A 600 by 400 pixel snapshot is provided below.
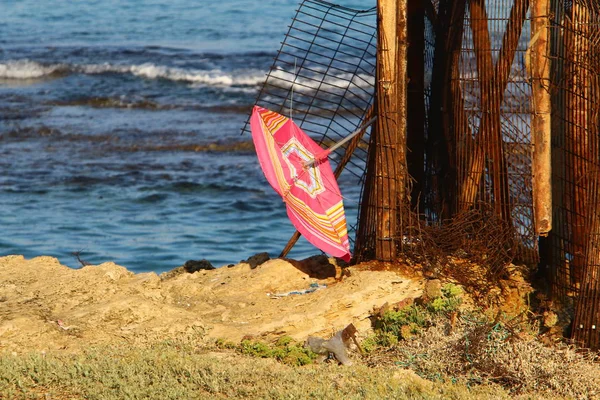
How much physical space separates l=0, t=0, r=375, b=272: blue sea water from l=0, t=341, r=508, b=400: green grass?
15.2 ft

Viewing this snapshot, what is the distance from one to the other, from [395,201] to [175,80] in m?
15.7

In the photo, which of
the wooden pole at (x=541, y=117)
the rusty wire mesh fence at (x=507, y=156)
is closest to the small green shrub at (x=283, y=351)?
the rusty wire mesh fence at (x=507, y=156)

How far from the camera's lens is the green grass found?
15.3 ft

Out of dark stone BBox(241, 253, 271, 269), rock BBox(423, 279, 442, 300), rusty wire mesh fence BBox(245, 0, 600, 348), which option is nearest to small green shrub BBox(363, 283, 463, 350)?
rock BBox(423, 279, 442, 300)

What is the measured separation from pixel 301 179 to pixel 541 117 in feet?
5.47

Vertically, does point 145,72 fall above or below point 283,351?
above

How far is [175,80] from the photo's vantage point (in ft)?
69.3

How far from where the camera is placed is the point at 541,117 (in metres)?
5.59

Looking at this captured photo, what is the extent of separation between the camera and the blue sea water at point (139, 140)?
10562 millimetres

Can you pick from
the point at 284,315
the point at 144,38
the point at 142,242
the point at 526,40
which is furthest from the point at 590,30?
the point at 144,38

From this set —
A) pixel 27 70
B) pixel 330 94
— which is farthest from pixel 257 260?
pixel 27 70

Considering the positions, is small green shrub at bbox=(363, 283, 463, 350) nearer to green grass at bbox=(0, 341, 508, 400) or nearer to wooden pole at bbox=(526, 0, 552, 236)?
green grass at bbox=(0, 341, 508, 400)

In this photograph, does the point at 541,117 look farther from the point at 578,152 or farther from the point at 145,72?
the point at 145,72

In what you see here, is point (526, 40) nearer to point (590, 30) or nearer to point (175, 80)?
point (590, 30)
